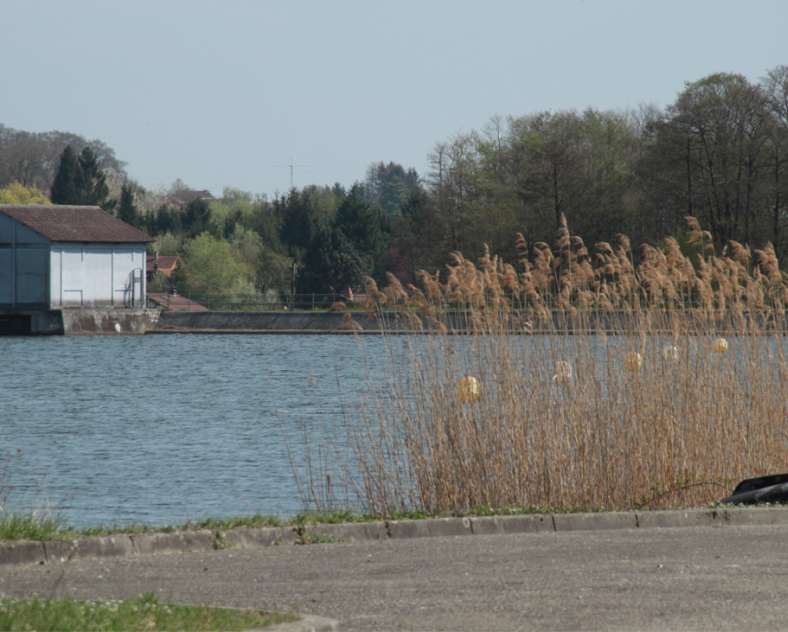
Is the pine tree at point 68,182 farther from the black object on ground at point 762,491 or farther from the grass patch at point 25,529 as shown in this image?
the grass patch at point 25,529

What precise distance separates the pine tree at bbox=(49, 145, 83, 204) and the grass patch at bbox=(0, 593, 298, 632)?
429 ft

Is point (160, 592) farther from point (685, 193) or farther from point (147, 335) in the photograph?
point (147, 335)

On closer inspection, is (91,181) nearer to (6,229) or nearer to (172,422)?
(6,229)

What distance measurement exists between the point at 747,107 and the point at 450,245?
713 inches

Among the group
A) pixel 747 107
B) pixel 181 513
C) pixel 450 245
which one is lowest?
pixel 181 513

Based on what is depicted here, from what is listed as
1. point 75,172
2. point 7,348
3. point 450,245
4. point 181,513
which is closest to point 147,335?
point 7,348

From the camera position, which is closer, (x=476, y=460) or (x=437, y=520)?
(x=437, y=520)

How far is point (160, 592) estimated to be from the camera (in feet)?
33.3

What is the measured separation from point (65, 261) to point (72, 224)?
332 centimetres

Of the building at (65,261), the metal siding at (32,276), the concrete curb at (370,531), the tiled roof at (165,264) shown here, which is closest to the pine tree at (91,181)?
the tiled roof at (165,264)

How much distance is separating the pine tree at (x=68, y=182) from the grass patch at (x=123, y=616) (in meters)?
131

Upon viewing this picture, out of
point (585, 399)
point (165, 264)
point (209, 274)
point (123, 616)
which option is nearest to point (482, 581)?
point (123, 616)

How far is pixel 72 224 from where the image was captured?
103250mm

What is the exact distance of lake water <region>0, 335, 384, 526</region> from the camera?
984 inches
